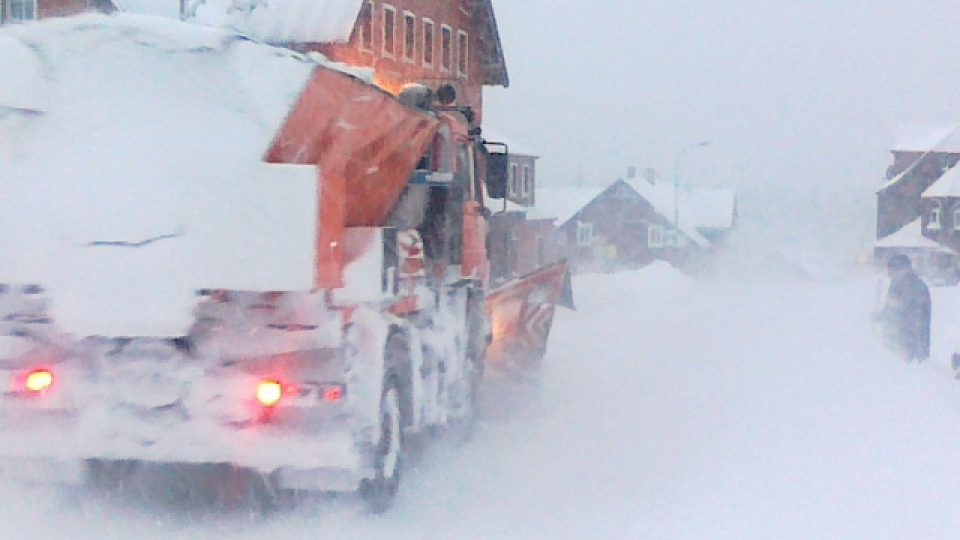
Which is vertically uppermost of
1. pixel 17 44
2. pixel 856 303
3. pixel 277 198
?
pixel 17 44

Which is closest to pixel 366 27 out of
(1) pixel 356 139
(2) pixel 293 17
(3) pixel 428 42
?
(2) pixel 293 17

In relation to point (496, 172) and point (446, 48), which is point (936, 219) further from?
point (496, 172)

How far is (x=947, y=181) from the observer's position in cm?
6425

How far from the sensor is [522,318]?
39.0 ft

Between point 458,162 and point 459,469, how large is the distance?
7.38ft

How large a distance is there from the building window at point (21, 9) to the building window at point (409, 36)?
8.44 m

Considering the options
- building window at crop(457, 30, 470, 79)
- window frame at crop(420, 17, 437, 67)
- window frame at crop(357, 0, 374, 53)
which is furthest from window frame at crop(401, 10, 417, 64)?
building window at crop(457, 30, 470, 79)

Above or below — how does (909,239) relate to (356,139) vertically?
below

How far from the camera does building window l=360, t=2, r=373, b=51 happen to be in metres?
27.0

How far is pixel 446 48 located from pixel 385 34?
3.71 metres

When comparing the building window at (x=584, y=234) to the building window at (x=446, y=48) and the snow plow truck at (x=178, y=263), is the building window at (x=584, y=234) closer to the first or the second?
the building window at (x=446, y=48)

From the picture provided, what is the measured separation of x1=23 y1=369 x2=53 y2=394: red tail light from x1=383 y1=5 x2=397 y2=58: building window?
23002 mm

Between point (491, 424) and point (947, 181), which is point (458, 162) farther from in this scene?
point (947, 181)

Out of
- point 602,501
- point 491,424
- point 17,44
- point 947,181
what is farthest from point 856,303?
point 947,181
